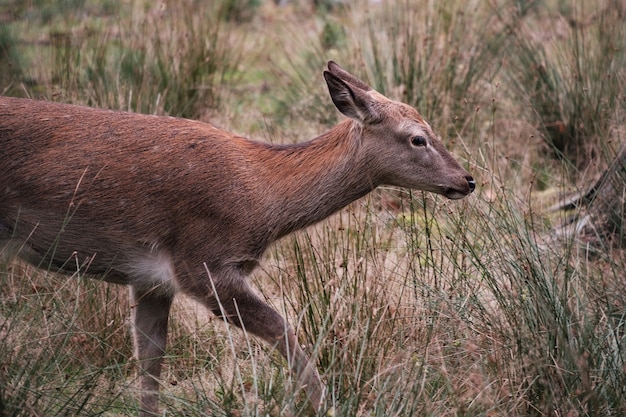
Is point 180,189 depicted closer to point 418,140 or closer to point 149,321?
point 149,321

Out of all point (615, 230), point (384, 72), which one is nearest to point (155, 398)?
point (615, 230)

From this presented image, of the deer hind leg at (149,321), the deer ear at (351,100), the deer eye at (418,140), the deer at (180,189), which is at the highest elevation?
the deer ear at (351,100)

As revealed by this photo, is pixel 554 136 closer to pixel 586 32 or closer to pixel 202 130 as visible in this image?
pixel 586 32

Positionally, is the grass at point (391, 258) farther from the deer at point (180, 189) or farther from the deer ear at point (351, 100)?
the deer ear at point (351, 100)

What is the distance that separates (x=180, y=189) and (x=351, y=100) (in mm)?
947

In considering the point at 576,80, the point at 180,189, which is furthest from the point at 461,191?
the point at 576,80

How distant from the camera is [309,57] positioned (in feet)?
31.2

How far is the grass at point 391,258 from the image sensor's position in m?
4.50

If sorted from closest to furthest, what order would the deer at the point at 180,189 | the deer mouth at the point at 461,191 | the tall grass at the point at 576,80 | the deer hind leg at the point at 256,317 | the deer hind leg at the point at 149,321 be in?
the deer hind leg at the point at 256,317, the deer at the point at 180,189, the deer mouth at the point at 461,191, the deer hind leg at the point at 149,321, the tall grass at the point at 576,80

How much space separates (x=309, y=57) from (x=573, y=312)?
508 centimetres

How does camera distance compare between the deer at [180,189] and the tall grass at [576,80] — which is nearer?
the deer at [180,189]

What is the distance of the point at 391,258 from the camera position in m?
6.30

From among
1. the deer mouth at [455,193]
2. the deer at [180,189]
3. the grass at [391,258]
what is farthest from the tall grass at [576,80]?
the deer at [180,189]

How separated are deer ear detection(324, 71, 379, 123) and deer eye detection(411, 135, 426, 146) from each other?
215 mm
